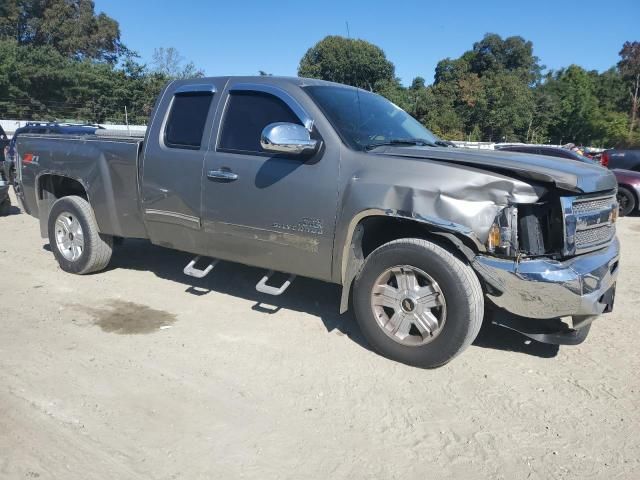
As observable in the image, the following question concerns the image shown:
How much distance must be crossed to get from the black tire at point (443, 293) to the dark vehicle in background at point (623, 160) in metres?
12.8

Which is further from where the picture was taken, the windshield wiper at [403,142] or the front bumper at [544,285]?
the windshield wiper at [403,142]

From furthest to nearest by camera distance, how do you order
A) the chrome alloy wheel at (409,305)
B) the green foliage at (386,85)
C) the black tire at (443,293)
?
the green foliage at (386,85), the chrome alloy wheel at (409,305), the black tire at (443,293)

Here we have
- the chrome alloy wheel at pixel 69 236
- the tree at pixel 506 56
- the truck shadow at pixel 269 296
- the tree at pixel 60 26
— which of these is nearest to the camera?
the truck shadow at pixel 269 296

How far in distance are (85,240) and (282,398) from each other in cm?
347

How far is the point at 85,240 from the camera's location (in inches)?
239

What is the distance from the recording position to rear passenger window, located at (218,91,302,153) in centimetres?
464

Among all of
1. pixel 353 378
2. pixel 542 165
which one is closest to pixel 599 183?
pixel 542 165

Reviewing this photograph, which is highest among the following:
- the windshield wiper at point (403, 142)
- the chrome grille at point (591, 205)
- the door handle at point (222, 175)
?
the windshield wiper at point (403, 142)

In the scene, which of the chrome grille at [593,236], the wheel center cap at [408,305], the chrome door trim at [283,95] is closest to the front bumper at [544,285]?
the chrome grille at [593,236]

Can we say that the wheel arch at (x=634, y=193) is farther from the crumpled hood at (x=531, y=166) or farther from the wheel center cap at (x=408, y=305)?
the wheel center cap at (x=408, y=305)

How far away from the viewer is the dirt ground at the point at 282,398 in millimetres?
2963

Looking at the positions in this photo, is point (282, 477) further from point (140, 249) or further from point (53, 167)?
point (140, 249)

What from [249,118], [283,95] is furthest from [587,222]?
[249,118]

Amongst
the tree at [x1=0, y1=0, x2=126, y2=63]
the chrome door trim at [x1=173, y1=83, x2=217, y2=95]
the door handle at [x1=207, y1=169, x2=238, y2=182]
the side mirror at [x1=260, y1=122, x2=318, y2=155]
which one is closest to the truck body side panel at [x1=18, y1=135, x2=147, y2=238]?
the chrome door trim at [x1=173, y1=83, x2=217, y2=95]
